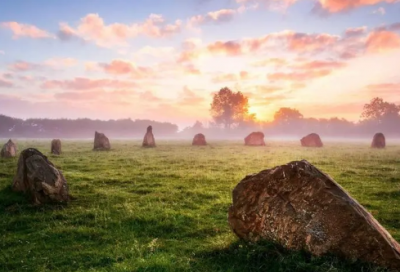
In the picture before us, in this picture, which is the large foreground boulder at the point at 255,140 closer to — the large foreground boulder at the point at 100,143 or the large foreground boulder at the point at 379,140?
the large foreground boulder at the point at 379,140

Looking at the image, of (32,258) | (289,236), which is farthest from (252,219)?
(32,258)

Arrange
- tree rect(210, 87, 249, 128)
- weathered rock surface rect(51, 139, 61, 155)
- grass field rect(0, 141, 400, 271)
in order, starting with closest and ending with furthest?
grass field rect(0, 141, 400, 271) → weathered rock surface rect(51, 139, 61, 155) → tree rect(210, 87, 249, 128)

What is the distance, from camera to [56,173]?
12766 mm

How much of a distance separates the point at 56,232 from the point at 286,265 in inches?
282

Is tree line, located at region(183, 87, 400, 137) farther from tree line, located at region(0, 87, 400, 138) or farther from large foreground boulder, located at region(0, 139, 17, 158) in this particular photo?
large foreground boulder, located at region(0, 139, 17, 158)

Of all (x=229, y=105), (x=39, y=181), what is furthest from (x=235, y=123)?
(x=39, y=181)

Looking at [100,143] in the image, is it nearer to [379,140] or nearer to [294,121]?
[379,140]

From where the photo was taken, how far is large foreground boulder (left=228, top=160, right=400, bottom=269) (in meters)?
6.38

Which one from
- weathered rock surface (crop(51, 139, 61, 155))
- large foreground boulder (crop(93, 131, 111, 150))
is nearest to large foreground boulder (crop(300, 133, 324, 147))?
large foreground boulder (crop(93, 131, 111, 150))

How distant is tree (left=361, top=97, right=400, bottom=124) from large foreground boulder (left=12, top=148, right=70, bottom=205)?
15203 centimetres

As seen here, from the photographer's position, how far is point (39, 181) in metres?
12.3

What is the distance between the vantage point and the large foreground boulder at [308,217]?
251 inches

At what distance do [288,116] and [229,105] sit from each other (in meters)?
73.8

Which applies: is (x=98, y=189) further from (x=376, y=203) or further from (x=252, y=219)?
(x=376, y=203)
